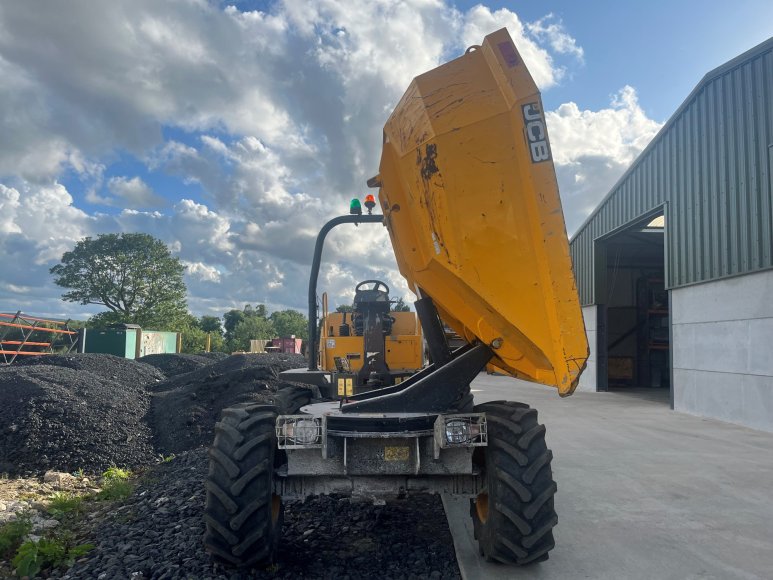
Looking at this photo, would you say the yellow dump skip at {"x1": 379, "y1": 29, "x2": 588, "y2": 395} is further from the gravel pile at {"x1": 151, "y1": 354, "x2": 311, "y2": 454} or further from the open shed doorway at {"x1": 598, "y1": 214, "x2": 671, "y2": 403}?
the open shed doorway at {"x1": 598, "y1": 214, "x2": 671, "y2": 403}

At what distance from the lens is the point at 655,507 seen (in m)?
5.71

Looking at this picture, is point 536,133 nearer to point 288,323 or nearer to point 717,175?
point 717,175

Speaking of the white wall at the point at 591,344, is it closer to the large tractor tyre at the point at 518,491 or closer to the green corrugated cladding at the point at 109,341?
the large tractor tyre at the point at 518,491

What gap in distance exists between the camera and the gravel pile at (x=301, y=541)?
398cm

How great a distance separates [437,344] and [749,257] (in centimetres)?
926

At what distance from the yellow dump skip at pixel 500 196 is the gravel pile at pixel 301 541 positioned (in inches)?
78.0

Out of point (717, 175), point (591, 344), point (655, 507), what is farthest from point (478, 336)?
point (591, 344)

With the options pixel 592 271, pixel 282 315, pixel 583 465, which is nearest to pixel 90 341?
pixel 592 271

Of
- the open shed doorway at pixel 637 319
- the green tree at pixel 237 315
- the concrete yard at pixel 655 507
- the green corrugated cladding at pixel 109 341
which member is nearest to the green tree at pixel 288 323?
the green tree at pixel 237 315

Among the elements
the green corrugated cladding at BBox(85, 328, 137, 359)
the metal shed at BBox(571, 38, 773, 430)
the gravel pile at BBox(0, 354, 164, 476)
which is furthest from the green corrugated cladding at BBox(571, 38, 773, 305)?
the green corrugated cladding at BBox(85, 328, 137, 359)

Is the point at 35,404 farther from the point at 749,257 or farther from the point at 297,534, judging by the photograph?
the point at 749,257

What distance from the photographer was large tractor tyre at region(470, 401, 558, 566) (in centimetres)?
368

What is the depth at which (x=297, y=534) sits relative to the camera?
187 inches

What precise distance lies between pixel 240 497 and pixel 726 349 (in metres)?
11.5
